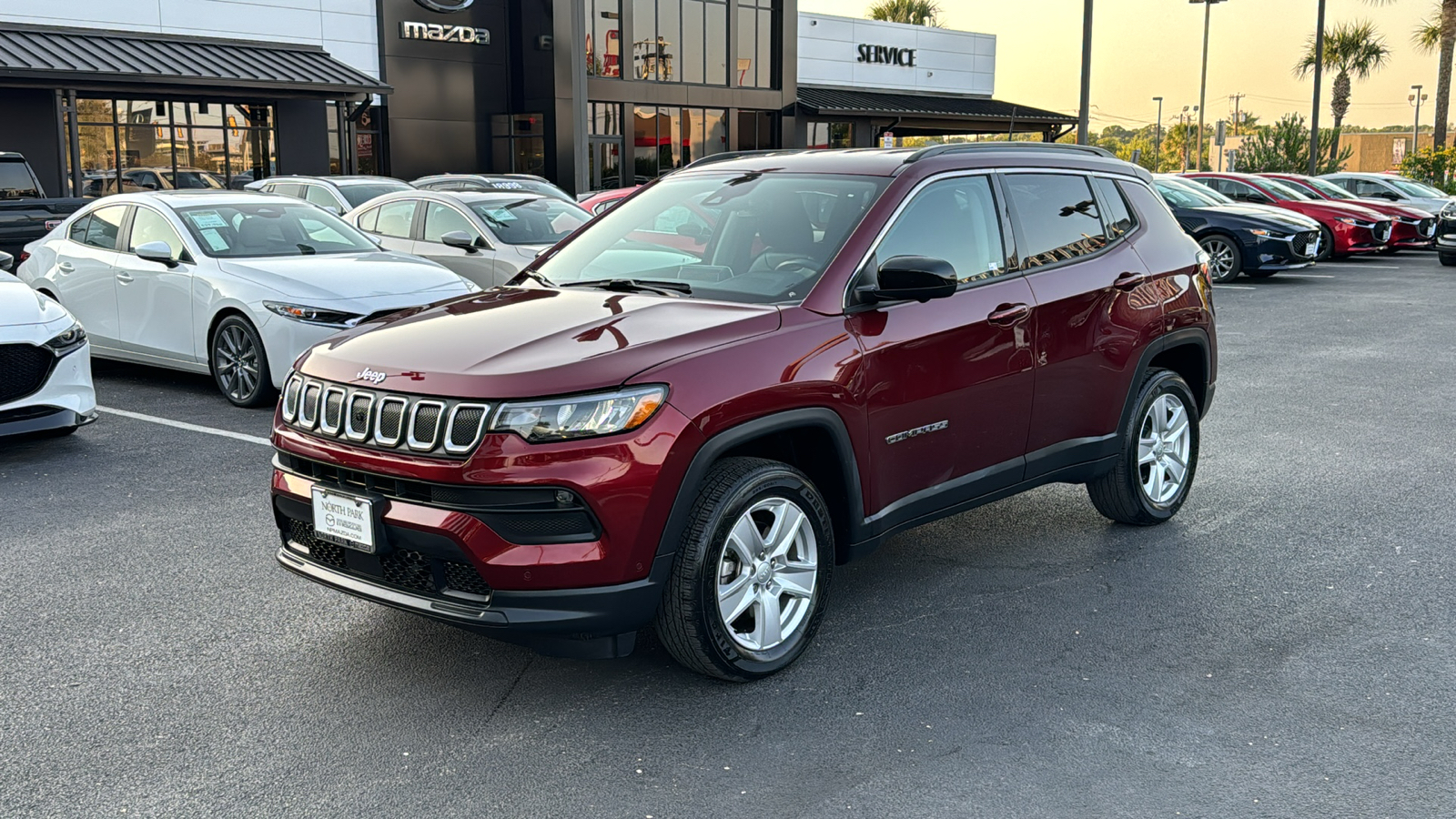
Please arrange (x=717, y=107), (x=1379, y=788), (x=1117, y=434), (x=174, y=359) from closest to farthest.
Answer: (x=1379, y=788) < (x=1117, y=434) < (x=174, y=359) < (x=717, y=107)

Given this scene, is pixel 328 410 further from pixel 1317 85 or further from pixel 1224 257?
pixel 1317 85

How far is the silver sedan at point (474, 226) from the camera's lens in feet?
41.0

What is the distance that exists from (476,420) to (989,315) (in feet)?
Result: 7.10

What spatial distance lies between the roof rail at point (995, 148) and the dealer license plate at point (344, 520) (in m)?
2.44

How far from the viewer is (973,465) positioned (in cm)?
502

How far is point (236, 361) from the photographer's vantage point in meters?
9.26

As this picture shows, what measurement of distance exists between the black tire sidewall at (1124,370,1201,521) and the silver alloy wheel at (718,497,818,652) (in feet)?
7.06

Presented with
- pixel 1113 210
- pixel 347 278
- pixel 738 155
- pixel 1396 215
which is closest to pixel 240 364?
pixel 347 278

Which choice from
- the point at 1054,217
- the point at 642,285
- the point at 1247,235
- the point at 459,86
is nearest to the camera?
the point at 642,285

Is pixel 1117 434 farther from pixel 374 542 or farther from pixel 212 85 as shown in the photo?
pixel 212 85

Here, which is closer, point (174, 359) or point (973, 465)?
point (973, 465)

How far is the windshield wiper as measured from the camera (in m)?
4.75

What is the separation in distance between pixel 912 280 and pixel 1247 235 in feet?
56.0

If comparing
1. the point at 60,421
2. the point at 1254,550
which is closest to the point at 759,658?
the point at 1254,550
